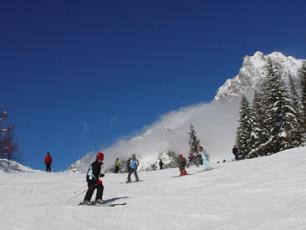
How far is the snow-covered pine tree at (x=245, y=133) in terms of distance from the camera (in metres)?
60.5

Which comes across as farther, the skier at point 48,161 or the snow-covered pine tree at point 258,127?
the snow-covered pine tree at point 258,127

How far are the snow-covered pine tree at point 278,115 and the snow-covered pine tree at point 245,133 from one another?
16.0ft

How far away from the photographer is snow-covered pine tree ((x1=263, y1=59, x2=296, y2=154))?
53.3 meters

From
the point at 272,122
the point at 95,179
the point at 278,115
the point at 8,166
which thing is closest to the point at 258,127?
the point at 272,122

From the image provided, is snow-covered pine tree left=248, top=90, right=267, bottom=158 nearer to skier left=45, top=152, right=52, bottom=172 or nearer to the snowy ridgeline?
skier left=45, top=152, right=52, bottom=172

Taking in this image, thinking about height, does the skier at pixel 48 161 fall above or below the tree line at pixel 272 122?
below

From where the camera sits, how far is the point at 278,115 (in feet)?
178

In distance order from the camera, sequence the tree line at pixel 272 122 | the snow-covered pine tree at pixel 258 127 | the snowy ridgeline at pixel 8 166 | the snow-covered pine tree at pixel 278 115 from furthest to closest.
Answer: the snow-covered pine tree at pixel 258 127 < the snow-covered pine tree at pixel 278 115 < the tree line at pixel 272 122 < the snowy ridgeline at pixel 8 166

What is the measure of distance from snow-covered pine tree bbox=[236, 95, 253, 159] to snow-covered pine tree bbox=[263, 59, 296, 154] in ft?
16.0

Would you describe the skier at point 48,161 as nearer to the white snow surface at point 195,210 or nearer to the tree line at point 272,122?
the white snow surface at point 195,210

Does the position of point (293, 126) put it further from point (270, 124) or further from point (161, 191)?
point (161, 191)

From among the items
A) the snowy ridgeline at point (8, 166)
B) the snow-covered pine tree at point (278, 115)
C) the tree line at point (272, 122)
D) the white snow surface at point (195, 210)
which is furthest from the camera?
the snow-covered pine tree at point (278, 115)

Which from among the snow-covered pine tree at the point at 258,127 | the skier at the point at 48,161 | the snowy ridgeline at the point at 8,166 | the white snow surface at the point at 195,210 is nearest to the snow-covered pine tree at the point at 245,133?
the snow-covered pine tree at the point at 258,127

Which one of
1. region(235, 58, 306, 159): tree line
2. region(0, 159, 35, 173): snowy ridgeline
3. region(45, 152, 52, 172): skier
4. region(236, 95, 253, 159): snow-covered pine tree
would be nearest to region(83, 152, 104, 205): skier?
region(0, 159, 35, 173): snowy ridgeline
